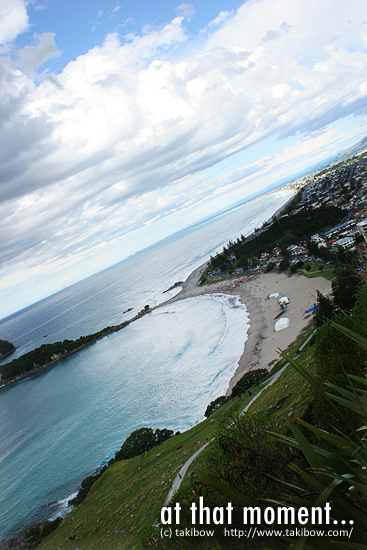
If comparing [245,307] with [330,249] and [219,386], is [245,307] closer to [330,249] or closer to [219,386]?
[330,249]

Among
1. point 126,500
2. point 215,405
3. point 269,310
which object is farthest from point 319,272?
point 126,500

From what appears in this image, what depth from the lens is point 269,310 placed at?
53188mm

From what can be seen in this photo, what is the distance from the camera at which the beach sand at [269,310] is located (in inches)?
1534

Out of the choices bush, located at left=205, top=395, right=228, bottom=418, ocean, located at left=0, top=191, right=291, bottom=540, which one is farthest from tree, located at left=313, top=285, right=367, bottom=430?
ocean, located at left=0, top=191, right=291, bottom=540

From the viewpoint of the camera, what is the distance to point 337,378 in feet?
47.4

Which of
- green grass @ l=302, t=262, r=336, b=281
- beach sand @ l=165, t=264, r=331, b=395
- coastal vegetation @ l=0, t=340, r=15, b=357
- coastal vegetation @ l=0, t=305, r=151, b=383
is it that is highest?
coastal vegetation @ l=0, t=340, r=15, b=357

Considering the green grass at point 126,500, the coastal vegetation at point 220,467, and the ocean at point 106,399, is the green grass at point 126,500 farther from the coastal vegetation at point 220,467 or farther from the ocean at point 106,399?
the ocean at point 106,399

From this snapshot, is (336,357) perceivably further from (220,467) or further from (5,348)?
(5,348)

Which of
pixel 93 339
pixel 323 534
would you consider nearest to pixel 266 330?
pixel 323 534

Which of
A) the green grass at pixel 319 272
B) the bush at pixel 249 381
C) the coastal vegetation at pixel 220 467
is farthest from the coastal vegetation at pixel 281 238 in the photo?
the coastal vegetation at pixel 220 467

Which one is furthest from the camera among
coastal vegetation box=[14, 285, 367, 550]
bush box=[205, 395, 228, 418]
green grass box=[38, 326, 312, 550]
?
bush box=[205, 395, 228, 418]

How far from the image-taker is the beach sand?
3897 centimetres

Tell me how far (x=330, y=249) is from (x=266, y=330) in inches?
1052

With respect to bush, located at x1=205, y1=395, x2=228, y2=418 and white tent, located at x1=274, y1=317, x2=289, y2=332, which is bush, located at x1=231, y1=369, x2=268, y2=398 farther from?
white tent, located at x1=274, y1=317, x2=289, y2=332
